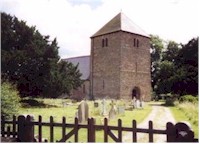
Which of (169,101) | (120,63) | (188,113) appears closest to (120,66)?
(120,63)

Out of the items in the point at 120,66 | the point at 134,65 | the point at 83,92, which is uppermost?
the point at 134,65

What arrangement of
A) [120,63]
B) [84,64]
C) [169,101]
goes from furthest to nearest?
[84,64] < [120,63] < [169,101]

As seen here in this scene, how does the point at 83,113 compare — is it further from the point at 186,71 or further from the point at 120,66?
the point at 120,66

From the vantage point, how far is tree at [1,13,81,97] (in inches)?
560

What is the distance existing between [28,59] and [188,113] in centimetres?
834

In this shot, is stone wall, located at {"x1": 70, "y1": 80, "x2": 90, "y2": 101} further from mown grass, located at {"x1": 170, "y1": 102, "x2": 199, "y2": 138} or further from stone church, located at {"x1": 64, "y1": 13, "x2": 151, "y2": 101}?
mown grass, located at {"x1": 170, "y1": 102, "x2": 199, "y2": 138}

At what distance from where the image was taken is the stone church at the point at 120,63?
94.8 feet

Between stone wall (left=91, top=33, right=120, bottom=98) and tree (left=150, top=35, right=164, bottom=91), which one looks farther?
stone wall (left=91, top=33, right=120, bottom=98)

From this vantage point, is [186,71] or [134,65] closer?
[186,71]

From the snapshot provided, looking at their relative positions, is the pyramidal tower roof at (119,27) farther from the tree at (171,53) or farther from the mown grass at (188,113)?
the mown grass at (188,113)

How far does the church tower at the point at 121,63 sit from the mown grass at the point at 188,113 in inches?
555

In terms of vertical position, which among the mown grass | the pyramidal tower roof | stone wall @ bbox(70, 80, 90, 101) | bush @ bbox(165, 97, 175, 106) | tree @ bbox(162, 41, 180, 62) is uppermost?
the pyramidal tower roof

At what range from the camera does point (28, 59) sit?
1584cm

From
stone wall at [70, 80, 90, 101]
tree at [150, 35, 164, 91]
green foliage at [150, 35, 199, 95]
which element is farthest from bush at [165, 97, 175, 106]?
stone wall at [70, 80, 90, 101]
